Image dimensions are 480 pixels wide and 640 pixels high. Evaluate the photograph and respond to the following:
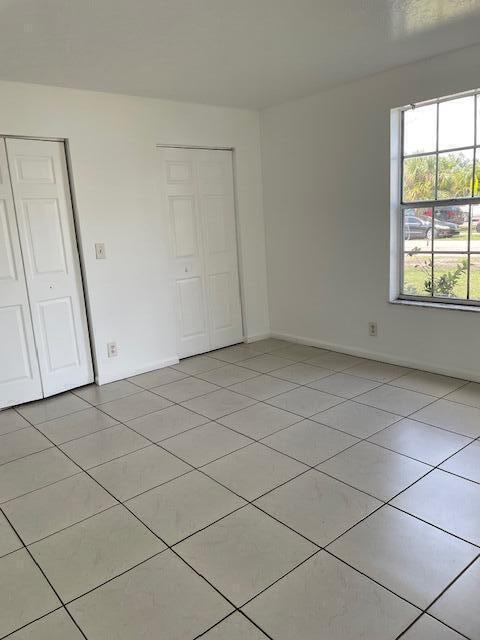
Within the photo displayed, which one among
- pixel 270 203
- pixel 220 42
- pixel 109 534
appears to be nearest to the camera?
pixel 109 534

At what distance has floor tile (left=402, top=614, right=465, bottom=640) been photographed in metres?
1.53

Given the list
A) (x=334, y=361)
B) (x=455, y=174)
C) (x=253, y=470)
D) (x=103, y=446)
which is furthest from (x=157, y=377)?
(x=455, y=174)

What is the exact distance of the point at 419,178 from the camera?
3.75m

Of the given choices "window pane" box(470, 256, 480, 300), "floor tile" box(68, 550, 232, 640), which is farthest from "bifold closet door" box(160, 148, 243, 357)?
"floor tile" box(68, 550, 232, 640)

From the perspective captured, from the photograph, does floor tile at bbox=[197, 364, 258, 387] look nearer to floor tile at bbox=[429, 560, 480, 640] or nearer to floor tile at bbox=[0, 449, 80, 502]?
floor tile at bbox=[0, 449, 80, 502]

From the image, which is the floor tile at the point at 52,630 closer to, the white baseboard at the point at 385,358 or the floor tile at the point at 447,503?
the floor tile at the point at 447,503

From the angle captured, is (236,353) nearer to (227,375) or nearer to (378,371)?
(227,375)

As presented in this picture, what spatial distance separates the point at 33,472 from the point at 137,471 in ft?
1.91

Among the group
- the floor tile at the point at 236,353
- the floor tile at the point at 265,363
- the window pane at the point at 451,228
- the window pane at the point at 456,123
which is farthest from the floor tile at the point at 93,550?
the window pane at the point at 456,123

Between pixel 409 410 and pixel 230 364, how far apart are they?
1.71 metres

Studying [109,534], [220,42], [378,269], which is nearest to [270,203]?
[378,269]

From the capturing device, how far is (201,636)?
62.7 inches

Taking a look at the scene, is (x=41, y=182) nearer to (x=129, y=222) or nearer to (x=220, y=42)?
(x=129, y=222)

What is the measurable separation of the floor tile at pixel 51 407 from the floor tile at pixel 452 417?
234 centimetres
